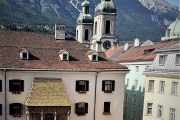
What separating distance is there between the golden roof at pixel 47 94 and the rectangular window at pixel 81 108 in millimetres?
983

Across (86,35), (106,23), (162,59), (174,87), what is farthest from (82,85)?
(86,35)

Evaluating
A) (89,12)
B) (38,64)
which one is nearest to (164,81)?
(38,64)

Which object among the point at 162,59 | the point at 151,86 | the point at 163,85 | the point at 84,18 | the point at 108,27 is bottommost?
the point at 151,86

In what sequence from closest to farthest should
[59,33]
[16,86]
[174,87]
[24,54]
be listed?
[174,87]
[16,86]
[24,54]
[59,33]

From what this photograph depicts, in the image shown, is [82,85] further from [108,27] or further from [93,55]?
[108,27]

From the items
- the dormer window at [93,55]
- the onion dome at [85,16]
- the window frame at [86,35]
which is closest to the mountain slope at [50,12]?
the dormer window at [93,55]

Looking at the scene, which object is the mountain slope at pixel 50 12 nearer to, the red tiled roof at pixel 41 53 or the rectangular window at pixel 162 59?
the red tiled roof at pixel 41 53

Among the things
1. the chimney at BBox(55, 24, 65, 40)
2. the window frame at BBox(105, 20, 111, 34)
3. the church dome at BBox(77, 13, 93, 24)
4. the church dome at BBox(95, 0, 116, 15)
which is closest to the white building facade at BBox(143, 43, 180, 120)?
the chimney at BBox(55, 24, 65, 40)

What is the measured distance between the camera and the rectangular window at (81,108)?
15.3m

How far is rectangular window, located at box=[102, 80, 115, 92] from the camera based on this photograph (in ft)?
51.6

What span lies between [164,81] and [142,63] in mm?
5325

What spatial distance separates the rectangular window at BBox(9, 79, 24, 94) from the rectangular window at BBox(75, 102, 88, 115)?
2919mm

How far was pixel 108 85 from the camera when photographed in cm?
1580

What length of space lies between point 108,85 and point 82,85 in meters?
1.37
